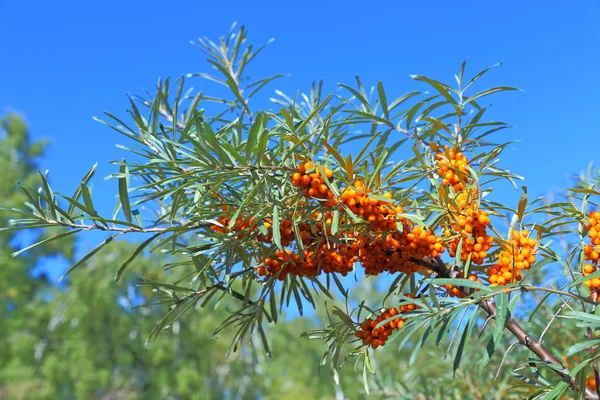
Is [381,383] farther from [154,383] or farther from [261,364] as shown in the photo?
[261,364]

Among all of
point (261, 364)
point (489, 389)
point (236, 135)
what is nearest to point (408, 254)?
point (236, 135)

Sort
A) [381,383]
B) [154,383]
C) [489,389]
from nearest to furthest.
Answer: [489,389], [381,383], [154,383]

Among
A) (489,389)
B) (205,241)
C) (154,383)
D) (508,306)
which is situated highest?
(154,383)

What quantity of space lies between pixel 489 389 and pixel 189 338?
1146 cm

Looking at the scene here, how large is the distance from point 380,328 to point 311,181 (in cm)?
33

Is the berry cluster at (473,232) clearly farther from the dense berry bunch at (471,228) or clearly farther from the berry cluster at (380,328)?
the berry cluster at (380,328)

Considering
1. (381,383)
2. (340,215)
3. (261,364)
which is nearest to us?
(340,215)

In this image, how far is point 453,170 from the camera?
83 centimetres

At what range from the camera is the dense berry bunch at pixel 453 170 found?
85 cm

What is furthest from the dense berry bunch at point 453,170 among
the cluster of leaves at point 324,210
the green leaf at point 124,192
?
the green leaf at point 124,192

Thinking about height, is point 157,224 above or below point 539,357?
above

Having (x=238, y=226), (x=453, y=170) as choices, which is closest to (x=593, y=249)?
(x=453, y=170)

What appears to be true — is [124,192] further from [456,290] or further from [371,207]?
[456,290]

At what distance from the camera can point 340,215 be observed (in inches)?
32.3
